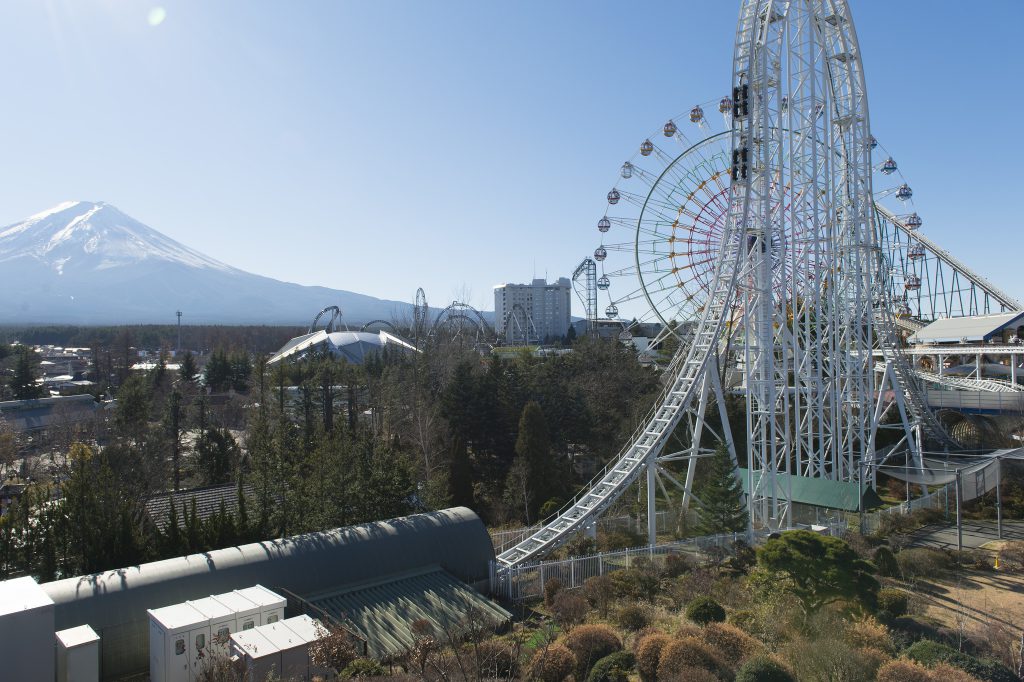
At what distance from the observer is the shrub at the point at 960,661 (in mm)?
10812

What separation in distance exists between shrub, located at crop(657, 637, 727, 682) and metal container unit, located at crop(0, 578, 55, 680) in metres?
10.5

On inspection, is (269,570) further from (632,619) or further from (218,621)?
(632,619)

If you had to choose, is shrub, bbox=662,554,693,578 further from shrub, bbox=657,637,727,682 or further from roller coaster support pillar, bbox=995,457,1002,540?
roller coaster support pillar, bbox=995,457,1002,540

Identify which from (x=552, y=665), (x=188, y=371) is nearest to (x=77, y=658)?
(x=552, y=665)

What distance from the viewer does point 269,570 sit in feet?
52.2

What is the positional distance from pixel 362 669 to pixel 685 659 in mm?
5712

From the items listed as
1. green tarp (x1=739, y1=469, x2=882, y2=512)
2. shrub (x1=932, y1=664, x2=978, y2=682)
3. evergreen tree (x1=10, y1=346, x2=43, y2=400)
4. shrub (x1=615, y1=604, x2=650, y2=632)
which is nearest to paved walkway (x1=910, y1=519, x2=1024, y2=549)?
green tarp (x1=739, y1=469, x2=882, y2=512)

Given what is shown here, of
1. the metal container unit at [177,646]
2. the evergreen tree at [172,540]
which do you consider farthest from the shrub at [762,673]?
the evergreen tree at [172,540]

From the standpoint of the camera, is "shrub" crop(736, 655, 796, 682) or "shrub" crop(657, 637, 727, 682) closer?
"shrub" crop(736, 655, 796, 682)

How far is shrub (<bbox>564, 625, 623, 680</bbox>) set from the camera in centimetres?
1267

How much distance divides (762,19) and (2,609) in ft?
84.8

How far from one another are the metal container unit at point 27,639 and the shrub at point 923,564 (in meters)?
19.8

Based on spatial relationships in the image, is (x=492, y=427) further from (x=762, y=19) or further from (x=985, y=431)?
(x=985, y=431)

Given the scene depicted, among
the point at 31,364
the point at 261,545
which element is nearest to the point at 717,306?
the point at 261,545
